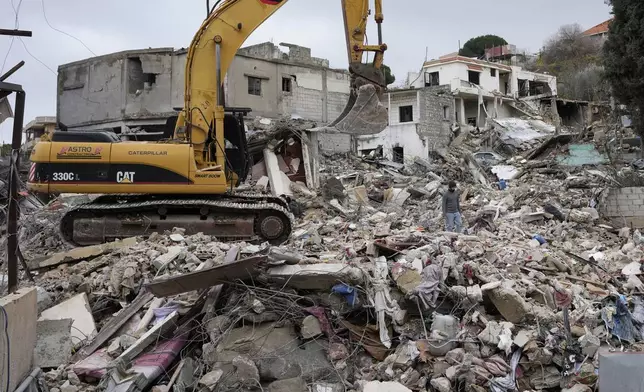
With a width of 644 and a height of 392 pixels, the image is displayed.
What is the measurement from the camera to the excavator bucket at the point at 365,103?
821 cm

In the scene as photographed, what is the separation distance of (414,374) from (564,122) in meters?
40.7

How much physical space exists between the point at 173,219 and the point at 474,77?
35.5 m

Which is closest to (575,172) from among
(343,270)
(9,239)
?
(343,270)

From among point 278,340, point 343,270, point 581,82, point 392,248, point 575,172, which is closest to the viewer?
point 278,340

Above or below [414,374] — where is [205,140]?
above

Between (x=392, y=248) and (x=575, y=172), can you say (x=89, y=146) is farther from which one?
(x=575, y=172)

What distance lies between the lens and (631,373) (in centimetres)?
355

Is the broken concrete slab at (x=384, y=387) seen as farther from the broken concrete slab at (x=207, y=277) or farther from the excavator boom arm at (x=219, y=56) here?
the excavator boom arm at (x=219, y=56)

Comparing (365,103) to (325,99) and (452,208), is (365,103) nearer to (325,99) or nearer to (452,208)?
(452,208)

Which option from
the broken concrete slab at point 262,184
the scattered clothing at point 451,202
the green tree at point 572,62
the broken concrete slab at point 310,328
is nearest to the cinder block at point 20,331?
A: the broken concrete slab at point 310,328

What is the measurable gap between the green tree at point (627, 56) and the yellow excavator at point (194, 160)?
7.34 m

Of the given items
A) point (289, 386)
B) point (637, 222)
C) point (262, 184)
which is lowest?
point (289, 386)

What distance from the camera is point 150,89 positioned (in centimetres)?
2273

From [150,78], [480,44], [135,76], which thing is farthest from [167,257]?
[480,44]
